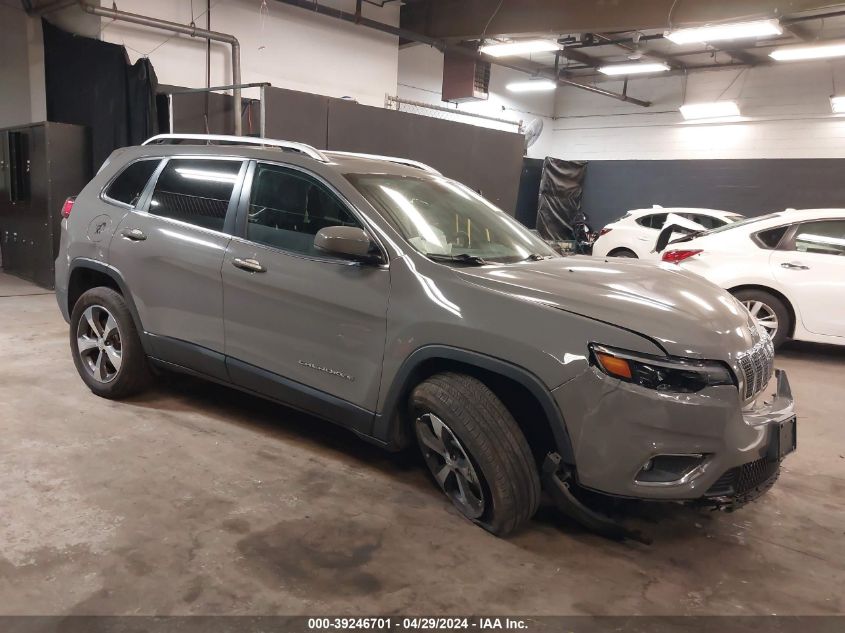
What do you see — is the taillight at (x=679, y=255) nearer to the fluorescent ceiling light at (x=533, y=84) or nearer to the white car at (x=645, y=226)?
the white car at (x=645, y=226)

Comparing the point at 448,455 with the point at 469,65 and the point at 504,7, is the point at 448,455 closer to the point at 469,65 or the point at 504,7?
the point at 504,7

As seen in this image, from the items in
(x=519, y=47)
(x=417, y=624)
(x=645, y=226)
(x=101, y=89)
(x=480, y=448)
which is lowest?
(x=417, y=624)

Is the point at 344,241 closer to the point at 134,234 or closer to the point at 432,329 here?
the point at 432,329

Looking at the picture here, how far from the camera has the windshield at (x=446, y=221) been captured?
10.4 ft

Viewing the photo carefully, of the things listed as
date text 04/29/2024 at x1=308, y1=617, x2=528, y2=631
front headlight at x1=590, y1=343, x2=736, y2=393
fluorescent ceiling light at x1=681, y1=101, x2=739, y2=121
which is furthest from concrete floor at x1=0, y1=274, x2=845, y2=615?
fluorescent ceiling light at x1=681, y1=101, x2=739, y2=121

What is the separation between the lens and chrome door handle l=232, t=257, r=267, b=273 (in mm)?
3350

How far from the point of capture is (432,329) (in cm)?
279

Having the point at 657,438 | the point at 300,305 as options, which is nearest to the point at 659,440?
the point at 657,438

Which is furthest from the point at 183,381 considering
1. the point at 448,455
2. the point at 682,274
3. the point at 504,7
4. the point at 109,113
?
the point at 504,7

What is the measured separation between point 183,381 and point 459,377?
→ 2.75 meters

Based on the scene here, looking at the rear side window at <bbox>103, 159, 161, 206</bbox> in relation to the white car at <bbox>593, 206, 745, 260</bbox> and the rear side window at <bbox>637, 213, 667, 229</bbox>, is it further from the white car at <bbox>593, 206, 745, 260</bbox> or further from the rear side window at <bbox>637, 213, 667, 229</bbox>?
the rear side window at <bbox>637, 213, 667, 229</bbox>

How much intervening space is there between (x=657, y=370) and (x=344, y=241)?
1.44 meters

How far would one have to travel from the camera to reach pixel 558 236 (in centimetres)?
1820

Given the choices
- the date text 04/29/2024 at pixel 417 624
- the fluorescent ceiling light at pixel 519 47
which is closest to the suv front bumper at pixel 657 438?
the date text 04/29/2024 at pixel 417 624
